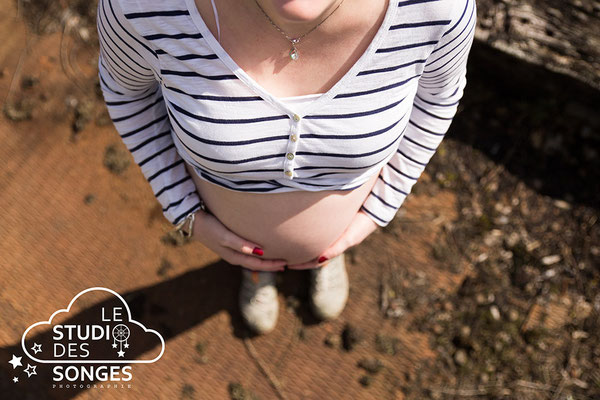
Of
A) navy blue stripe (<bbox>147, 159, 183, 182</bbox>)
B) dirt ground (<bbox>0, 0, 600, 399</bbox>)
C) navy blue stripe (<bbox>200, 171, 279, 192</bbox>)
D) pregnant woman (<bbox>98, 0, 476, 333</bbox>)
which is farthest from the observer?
dirt ground (<bbox>0, 0, 600, 399</bbox>)

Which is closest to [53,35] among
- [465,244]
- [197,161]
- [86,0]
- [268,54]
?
[86,0]

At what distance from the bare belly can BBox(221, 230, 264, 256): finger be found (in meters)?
0.01

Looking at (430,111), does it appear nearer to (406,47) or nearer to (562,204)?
(406,47)

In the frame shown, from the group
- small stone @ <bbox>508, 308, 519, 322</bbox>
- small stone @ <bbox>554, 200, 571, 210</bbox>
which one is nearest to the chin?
small stone @ <bbox>508, 308, 519, 322</bbox>

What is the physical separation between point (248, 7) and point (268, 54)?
0.09 meters

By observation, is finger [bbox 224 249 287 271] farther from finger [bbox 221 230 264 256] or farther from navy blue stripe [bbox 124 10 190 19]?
navy blue stripe [bbox 124 10 190 19]

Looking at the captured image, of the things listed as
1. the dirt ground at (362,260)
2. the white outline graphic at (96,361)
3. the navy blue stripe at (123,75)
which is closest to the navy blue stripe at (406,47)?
the navy blue stripe at (123,75)

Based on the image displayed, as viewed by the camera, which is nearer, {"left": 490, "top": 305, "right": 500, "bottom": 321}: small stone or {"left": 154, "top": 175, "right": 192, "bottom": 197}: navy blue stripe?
{"left": 154, "top": 175, "right": 192, "bottom": 197}: navy blue stripe

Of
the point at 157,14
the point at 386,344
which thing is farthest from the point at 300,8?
the point at 386,344

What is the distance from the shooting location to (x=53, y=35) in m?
2.43

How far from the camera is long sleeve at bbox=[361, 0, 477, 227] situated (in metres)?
1.01

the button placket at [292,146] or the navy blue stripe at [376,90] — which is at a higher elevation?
the navy blue stripe at [376,90]

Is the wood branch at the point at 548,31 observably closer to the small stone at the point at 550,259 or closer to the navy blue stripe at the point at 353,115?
the small stone at the point at 550,259

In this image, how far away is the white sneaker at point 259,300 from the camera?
1992 millimetres
